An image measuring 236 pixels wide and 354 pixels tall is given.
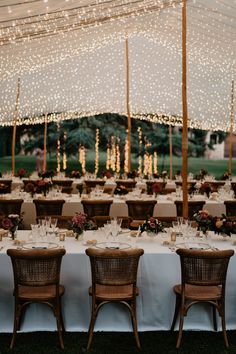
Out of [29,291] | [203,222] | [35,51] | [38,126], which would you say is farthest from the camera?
[38,126]

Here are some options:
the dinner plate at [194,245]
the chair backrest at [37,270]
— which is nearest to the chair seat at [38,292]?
the chair backrest at [37,270]

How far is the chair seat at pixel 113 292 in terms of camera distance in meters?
4.53

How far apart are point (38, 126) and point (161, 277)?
2064cm

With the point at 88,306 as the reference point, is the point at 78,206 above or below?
above

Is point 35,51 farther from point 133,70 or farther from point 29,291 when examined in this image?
point 29,291

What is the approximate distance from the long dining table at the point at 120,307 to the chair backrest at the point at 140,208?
3204 millimetres

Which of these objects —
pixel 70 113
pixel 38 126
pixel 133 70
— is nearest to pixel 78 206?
pixel 133 70

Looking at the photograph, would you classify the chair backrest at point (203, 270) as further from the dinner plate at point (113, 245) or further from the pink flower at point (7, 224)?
the pink flower at point (7, 224)

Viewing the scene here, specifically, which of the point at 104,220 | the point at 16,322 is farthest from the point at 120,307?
the point at 104,220

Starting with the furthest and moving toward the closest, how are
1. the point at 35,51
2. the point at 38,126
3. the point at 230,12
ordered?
the point at 38,126
the point at 35,51
the point at 230,12

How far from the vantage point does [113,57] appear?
44.4ft

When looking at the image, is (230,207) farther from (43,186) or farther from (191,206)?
(43,186)

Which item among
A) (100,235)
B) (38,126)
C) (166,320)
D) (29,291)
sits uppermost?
(38,126)

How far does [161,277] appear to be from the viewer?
5004mm
